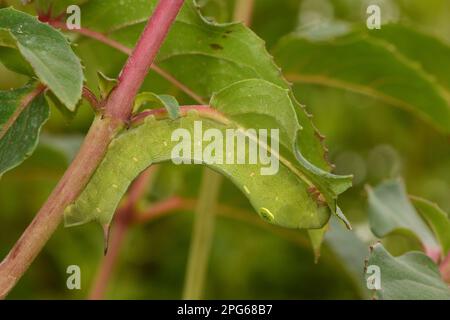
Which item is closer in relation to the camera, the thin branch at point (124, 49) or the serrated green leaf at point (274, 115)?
the serrated green leaf at point (274, 115)

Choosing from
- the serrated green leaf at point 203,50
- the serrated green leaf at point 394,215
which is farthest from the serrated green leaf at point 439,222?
the serrated green leaf at point 203,50

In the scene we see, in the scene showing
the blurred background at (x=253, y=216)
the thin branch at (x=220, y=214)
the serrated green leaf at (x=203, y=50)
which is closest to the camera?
the serrated green leaf at (x=203, y=50)

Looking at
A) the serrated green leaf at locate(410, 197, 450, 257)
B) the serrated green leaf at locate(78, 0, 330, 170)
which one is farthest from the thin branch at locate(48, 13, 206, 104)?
the serrated green leaf at locate(410, 197, 450, 257)

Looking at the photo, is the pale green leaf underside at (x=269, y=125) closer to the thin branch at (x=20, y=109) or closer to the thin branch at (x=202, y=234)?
the thin branch at (x=20, y=109)

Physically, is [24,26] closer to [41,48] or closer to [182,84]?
[41,48]

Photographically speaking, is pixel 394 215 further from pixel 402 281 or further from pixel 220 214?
pixel 220 214

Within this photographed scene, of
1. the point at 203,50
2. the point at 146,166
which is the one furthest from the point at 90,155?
the point at 203,50
